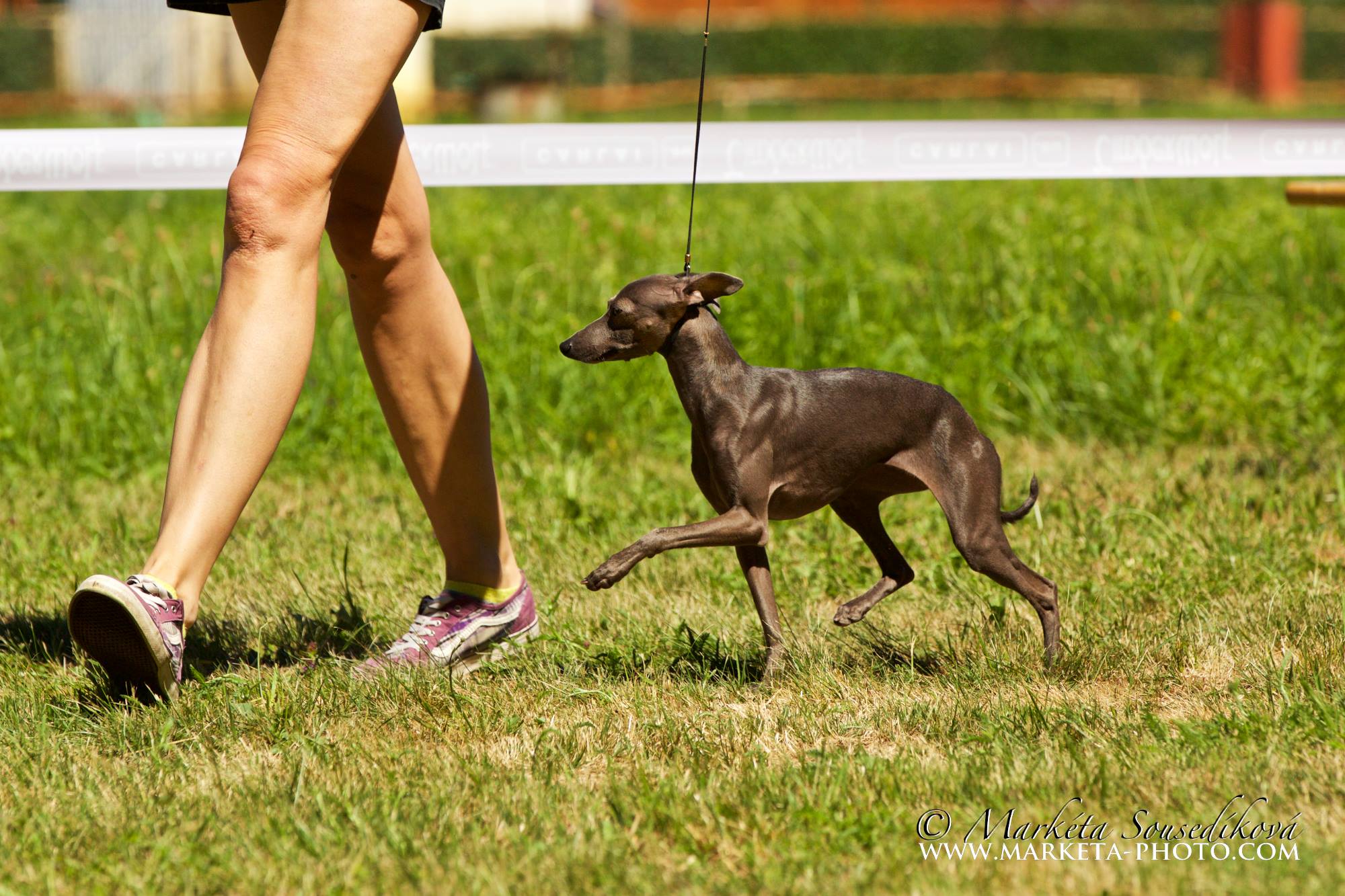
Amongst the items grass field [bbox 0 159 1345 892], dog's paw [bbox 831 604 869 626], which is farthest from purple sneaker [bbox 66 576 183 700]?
dog's paw [bbox 831 604 869 626]

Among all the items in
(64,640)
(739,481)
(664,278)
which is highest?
(664,278)

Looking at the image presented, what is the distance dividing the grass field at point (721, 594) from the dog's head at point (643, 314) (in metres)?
0.71

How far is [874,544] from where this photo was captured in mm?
3242

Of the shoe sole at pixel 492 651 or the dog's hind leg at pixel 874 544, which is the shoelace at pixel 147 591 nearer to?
the shoe sole at pixel 492 651

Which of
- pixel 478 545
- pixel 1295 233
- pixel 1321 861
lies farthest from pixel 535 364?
pixel 1321 861

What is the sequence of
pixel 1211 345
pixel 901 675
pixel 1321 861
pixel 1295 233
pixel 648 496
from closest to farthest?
1. pixel 1321 861
2. pixel 901 675
3. pixel 648 496
4. pixel 1211 345
5. pixel 1295 233

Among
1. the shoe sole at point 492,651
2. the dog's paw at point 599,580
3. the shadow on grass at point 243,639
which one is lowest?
the shadow on grass at point 243,639

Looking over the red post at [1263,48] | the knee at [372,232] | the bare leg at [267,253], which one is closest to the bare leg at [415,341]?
the knee at [372,232]

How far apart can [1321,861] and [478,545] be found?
1.89m

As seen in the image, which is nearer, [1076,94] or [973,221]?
[973,221]

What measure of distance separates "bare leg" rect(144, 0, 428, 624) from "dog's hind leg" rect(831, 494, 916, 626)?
1.21 meters

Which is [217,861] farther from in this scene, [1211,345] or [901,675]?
[1211,345]

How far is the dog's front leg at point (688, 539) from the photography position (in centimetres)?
270

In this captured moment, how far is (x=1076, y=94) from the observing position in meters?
32.2
